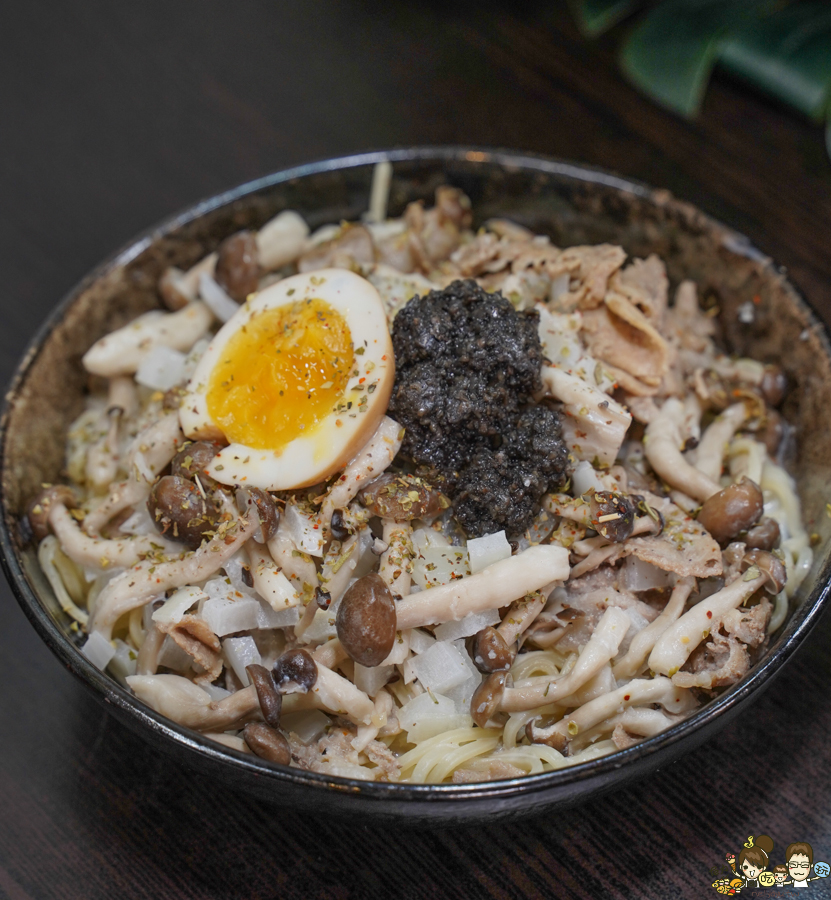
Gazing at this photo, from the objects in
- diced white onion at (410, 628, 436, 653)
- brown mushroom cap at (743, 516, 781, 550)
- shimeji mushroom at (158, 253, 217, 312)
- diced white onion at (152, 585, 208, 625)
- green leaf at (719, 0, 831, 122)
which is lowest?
diced white onion at (152, 585, 208, 625)

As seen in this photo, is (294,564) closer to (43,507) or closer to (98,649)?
(98,649)

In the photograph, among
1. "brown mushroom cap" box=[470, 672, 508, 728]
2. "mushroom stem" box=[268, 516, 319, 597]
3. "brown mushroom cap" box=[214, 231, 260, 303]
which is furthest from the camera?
"brown mushroom cap" box=[214, 231, 260, 303]

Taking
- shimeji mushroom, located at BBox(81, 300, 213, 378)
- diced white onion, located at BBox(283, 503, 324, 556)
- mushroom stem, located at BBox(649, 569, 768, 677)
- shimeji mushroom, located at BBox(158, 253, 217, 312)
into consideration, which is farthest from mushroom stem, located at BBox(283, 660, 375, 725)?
shimeji mushroom, located at BBox(158, 253, 217, 312)

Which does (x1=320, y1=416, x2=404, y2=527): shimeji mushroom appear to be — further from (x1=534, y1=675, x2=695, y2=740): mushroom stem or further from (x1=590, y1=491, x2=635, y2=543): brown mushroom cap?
(x1=534, y1=675, x2=695, y2=740): mushroom stem

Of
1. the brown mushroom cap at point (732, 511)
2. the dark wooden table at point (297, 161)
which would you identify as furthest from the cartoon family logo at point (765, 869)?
the brown mushroom cap at point (732, 511)

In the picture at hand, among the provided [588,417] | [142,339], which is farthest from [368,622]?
[142,339]

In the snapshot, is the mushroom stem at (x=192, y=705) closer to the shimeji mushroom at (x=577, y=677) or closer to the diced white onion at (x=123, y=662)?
the diced white onion at (x=123, y=662)

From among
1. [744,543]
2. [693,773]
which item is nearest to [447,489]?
[744,543]
